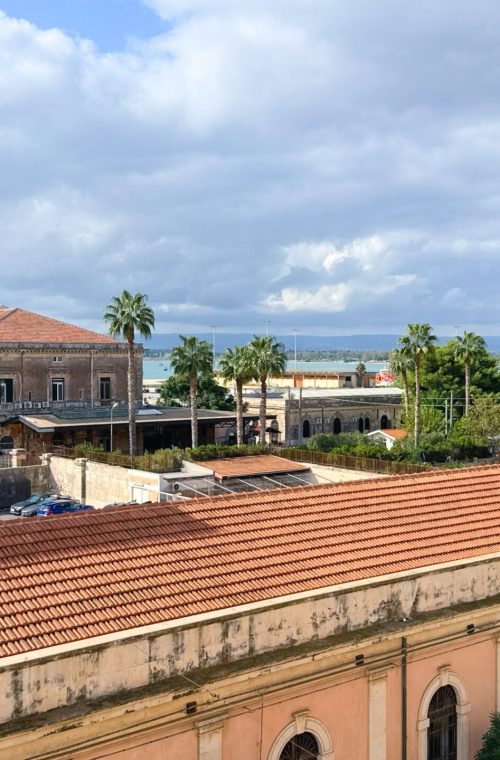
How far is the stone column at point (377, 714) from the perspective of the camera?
14727 mm

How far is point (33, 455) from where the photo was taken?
54.0 m

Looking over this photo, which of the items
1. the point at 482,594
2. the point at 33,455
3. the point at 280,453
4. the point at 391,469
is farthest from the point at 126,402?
the point at 482,594

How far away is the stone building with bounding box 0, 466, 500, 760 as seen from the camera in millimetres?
11812

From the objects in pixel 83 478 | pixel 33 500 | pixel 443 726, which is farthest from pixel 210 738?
pixel 83 478

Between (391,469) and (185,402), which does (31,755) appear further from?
(185,402)

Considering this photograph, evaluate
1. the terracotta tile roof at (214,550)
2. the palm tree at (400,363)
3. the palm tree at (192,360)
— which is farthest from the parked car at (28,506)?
the palm tree at (400,363)

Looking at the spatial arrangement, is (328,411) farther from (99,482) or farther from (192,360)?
(99,482)

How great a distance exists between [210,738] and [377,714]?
3.60 meters

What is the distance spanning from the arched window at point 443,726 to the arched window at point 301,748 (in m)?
2.90

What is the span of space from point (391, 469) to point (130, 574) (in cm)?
3098

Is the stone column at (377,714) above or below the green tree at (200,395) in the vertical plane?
below

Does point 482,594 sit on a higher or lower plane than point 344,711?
higher

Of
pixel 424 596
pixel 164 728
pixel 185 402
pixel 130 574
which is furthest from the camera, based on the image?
pixel 185 402

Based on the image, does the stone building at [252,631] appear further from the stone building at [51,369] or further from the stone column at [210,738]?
the stone building at [51,369]
